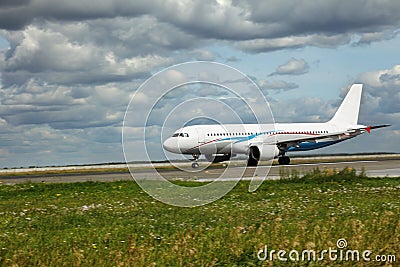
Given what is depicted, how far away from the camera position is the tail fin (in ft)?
209

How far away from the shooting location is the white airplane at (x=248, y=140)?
45.6 meters

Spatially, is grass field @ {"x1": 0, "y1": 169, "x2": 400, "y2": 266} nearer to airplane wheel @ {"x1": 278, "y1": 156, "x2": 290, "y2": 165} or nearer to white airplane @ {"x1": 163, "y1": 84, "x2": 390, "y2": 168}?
white airplane @ {"x1": 163, "y1": 84, "x2": 390, "y2": 168}

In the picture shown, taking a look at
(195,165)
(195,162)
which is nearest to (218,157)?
(195,162)

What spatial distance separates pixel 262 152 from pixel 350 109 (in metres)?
23.6

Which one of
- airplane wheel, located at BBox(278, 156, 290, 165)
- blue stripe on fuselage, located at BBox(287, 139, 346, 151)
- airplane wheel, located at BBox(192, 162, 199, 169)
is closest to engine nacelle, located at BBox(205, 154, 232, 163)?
airplane wheel, located at BBox(192, 162, 199, 169)

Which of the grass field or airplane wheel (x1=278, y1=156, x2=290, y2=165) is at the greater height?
airplane wheel (x1=278, y1=156, x2=290, y2=165)

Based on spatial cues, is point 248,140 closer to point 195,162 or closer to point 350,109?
point 195,162

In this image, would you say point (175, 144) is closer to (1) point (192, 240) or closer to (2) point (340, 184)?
(2) point (340, 184)

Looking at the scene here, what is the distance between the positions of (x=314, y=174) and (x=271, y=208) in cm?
1082

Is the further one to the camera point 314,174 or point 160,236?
point 314,174

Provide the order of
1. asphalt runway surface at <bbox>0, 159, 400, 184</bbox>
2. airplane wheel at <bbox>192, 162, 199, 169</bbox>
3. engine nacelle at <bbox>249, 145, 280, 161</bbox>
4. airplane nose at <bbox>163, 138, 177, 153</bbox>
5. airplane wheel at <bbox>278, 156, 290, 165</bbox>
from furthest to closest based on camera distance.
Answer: airplane wheel at <bbox>278, 156, 290, 165</bbox> < airplane nose at <bbox>163, 138, 177, 153</bbox> < engine nacelle at <bbox>249, 145, 280, 161</bbox> < airplane wheel at <bbox>192, 162, 199, 169</bbox> < asphalt runway surface at <bbox>0, 159, 400, 184</bbox>

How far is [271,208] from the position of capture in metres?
14.8

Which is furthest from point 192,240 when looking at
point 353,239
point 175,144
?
point 175,144

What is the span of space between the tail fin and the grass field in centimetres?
4438
